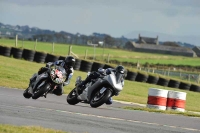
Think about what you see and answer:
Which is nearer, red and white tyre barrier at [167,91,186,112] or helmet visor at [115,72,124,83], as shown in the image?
helmet visor at [115,72,124,83]

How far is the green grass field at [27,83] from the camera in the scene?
94.1 ft

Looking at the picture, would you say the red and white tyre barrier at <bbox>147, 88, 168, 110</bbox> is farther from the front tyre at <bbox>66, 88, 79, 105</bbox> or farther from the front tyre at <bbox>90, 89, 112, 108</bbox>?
the front tyre at <bbox>90, 89, 112, 108</bbox>

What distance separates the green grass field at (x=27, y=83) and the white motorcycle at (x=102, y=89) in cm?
953

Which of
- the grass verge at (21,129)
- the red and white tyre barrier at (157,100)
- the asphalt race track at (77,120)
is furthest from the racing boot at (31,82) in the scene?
the red and white tyre barrier at (157,100)

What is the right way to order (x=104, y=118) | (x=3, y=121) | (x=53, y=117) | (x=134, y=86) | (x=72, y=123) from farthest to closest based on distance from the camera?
(x=134, y=86) < (x=104, y=118) < (x=53, y=117) < (x=72, y=123) < (x=3, y=121)

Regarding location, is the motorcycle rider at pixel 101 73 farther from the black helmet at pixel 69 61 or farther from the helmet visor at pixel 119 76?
the black helmet at pixel 69 61

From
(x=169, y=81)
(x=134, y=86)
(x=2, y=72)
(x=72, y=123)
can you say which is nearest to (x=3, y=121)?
(x=72, y=123)

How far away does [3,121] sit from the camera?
1287cm

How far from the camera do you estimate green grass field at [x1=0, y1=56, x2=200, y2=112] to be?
94.1 ft

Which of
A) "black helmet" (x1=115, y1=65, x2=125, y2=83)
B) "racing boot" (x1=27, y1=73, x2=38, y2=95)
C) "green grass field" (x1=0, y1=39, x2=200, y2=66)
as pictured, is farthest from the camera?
"green grass field" (x1=0, y1=39, x2=200, y2=66)

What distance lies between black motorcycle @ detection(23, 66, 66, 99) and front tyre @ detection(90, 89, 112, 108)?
A: 38.8 inches

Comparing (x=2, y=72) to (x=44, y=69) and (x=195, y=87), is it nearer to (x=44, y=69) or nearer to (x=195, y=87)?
(x=44, y=69)

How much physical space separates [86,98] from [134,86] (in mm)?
21604

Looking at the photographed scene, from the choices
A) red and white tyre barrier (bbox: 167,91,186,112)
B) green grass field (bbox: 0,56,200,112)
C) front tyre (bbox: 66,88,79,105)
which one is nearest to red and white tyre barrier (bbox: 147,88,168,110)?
red and white tyre barrier (bbox: 167,91,186,112)
